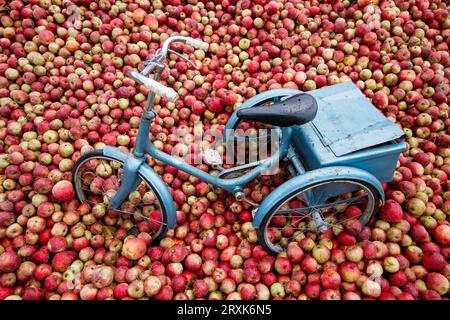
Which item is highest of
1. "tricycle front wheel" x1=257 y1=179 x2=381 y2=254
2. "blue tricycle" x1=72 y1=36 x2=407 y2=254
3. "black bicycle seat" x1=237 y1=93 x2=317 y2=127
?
"black bicycle seat" x1=237 y1=93 x2=317 y2=127

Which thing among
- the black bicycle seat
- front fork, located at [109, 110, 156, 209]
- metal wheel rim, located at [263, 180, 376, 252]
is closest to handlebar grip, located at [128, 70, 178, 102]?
front fork, located at [109, 110, 156, 209]

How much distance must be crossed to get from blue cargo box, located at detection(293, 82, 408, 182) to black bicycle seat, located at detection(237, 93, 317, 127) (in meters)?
0.32

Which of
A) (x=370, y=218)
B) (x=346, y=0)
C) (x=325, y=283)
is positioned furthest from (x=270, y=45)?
(x=325, y=283)

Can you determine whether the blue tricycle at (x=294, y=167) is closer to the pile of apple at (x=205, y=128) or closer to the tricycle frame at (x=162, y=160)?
the tricycle frame at (x=162, y=160)

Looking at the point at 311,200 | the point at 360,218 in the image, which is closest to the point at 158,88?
the point at 311,200

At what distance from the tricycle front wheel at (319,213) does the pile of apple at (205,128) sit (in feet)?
0.31

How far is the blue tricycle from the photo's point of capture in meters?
2.01

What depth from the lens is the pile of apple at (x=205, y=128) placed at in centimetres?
229

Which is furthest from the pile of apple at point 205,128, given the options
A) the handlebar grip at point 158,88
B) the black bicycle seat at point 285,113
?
the handlebar grip at point 158,88

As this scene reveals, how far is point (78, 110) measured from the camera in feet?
10.4

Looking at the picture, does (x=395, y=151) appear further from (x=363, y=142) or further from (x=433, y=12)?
(x=433, y=12)

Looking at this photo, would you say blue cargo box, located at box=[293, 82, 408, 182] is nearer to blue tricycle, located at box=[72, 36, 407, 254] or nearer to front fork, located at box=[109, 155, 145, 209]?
blue tricycle, located at box=[72, 36, 407, 254]

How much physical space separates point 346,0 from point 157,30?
257 cm

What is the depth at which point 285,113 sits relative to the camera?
1918mm
